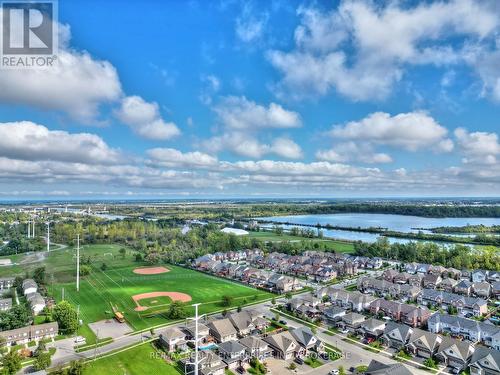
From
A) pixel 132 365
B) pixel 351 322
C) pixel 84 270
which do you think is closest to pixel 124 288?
pixel 84 270

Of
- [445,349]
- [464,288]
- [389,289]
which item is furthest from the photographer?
[464,288]

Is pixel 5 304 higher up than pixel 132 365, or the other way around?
pixel 5 304

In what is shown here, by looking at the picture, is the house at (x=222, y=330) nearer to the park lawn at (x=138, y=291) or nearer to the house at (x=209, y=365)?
the house at (x=209, y=365)

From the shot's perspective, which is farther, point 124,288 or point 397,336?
point 124,288

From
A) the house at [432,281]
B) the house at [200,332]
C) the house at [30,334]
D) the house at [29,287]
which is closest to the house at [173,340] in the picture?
the house at [200,332]

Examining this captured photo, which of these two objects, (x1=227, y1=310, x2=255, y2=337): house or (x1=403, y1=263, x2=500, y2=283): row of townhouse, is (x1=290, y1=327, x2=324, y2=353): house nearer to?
(x1=227, y1=310, x2=255, y2=337): house

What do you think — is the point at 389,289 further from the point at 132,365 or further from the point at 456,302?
the point at 132,365

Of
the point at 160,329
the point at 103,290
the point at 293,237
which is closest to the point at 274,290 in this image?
the point at 160,329

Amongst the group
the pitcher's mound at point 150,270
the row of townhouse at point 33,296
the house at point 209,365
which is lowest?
the pitcher's mound at point 150,270
